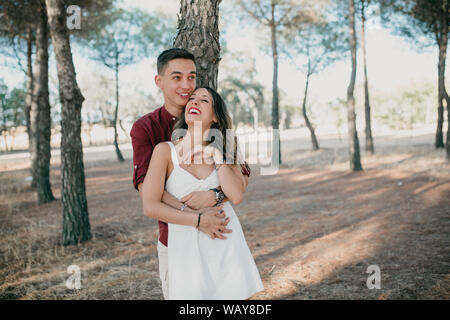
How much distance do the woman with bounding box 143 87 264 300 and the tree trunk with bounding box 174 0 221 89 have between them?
2.47ft

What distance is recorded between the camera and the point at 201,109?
2.00 meters

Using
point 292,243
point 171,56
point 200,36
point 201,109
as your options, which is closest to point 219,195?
point 201,109

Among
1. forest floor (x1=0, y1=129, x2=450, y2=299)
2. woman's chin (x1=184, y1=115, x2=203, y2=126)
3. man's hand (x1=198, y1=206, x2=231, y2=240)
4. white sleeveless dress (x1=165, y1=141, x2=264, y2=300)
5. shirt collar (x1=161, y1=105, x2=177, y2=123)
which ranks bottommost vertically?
forest floor (x1=0, y1=129, x2=450, y2=299)

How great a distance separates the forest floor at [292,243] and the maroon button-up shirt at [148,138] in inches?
89.8

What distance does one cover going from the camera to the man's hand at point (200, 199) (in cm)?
191

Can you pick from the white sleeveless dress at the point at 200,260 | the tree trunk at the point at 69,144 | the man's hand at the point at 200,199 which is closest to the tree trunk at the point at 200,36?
the white sleeveless dress at the point at 200,260

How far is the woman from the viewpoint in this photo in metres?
1.89

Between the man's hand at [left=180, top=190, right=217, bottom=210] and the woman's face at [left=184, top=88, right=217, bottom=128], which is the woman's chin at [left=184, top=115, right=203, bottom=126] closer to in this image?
the woman's face at [left=184, top=88, right=217, bottom=128]

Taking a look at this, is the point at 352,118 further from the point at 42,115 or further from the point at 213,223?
the point at 213,223

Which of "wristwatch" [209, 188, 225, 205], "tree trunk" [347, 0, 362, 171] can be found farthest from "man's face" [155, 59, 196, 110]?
"tree trunk" [347, 0, 362, 171]

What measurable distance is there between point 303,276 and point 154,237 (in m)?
2.94

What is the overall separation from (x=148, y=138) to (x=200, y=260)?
841 millimetres
